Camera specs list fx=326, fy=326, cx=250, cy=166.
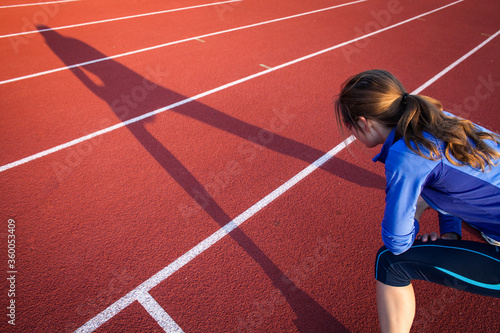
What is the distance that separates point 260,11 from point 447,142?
10.8 metres

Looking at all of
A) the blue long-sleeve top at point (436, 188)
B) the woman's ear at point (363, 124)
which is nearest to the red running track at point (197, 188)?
the blue long-sleeve top at point (436, 188)

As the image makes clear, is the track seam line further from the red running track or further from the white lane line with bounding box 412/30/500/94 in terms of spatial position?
the white lane line with bounding box 412/30/500/94

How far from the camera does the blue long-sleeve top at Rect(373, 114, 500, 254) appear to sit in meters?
1.55

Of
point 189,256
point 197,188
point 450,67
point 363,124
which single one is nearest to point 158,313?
point 189,256

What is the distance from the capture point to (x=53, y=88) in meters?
5.90

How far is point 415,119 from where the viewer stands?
161 centimetres

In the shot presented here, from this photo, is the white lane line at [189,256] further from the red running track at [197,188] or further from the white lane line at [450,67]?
the white lane line at [450,67]

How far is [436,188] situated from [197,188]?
266 centimetres

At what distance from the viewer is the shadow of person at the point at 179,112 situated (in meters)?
2.69

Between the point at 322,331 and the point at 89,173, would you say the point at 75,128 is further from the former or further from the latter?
the point at 322,331

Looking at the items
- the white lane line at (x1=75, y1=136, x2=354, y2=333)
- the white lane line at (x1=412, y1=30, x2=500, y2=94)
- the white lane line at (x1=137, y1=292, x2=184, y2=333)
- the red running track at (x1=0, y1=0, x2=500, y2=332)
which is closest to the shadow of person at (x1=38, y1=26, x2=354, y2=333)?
the red running track at (x1=0, y1=0, x2=500, y2=332)

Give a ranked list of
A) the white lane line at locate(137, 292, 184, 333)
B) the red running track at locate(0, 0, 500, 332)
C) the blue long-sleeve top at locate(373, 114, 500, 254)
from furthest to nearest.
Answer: the red running track at locate(0, 0, 500, 332) < the white lane line at locate(137, 292, 184, 333) < the blue long-sleeve top at locate(373, 114, 500, 254)

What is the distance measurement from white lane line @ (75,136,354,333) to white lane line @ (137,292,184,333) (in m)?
0.05

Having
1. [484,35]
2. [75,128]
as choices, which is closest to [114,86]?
[75,128]
